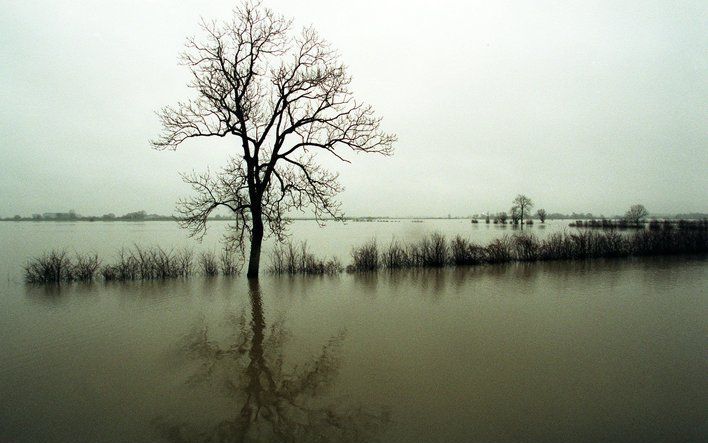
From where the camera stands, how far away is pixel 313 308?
1029 centimetres

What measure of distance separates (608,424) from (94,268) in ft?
56.3

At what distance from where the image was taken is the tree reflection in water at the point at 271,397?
4168 mm

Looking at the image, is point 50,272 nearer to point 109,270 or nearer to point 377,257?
point 109,270

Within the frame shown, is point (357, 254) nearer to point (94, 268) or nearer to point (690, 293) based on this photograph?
point (94, 268)

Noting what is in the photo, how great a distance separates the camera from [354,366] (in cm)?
619

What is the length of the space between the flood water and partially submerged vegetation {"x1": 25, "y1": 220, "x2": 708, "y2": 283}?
2.39 meters

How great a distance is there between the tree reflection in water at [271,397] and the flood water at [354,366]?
0.03 m

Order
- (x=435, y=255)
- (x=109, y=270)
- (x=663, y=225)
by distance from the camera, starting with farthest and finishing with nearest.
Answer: (x=663, y=225), (x=435, y=255), (x=109, y=270)

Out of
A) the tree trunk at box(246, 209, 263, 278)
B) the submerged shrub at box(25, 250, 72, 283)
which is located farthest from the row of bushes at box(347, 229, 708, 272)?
the submerged shrub at box(25, 250, 72, 283)

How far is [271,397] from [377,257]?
12896 mm

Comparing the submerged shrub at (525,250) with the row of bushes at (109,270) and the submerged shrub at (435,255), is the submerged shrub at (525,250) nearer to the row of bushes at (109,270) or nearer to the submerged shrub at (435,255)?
the submerged shrub at (435,255)

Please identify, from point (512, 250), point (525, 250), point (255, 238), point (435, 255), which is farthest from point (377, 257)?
point (525, 250)

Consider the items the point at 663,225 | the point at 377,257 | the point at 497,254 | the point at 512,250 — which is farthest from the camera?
the point at 663,225

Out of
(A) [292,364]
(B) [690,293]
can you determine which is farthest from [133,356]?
(B) [690,293]
